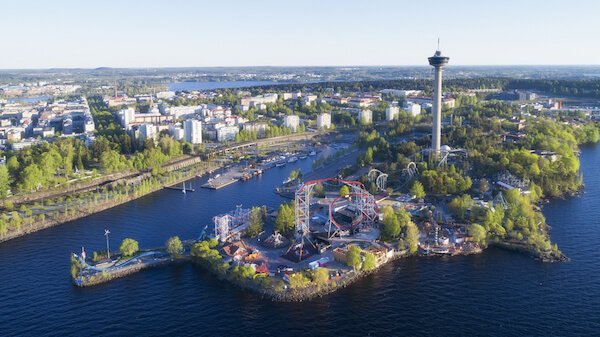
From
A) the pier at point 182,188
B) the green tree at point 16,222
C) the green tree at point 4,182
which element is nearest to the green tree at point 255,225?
the pier at point 182,188

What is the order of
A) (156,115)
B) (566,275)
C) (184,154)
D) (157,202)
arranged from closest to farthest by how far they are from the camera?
(566,275) → (157,202) → (184,154) → (156,115)

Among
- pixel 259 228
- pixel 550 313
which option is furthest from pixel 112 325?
pixel 550 313

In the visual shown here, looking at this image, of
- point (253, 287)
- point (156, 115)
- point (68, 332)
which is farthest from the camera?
point (156, 115)

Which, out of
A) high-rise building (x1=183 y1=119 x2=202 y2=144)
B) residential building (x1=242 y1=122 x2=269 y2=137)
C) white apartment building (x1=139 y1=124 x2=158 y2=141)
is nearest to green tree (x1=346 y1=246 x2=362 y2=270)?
high-rise building (x1=183 y1=119 x2=202 y2=144)

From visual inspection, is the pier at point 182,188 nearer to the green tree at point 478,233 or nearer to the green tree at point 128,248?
the green tree at point 128,248

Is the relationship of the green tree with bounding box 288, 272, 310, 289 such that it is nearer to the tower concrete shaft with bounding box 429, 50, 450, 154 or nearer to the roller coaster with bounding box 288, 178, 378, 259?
the roller coaster with bounding box 288, 178, 378, 259

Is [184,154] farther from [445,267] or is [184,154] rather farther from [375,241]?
[445,267]

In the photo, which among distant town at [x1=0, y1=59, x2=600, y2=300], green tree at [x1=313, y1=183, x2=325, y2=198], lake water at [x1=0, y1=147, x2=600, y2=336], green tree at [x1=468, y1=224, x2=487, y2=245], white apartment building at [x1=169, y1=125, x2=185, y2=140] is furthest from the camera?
white apartment building at [x1=169, y1=125, x2=185, y2=140]
